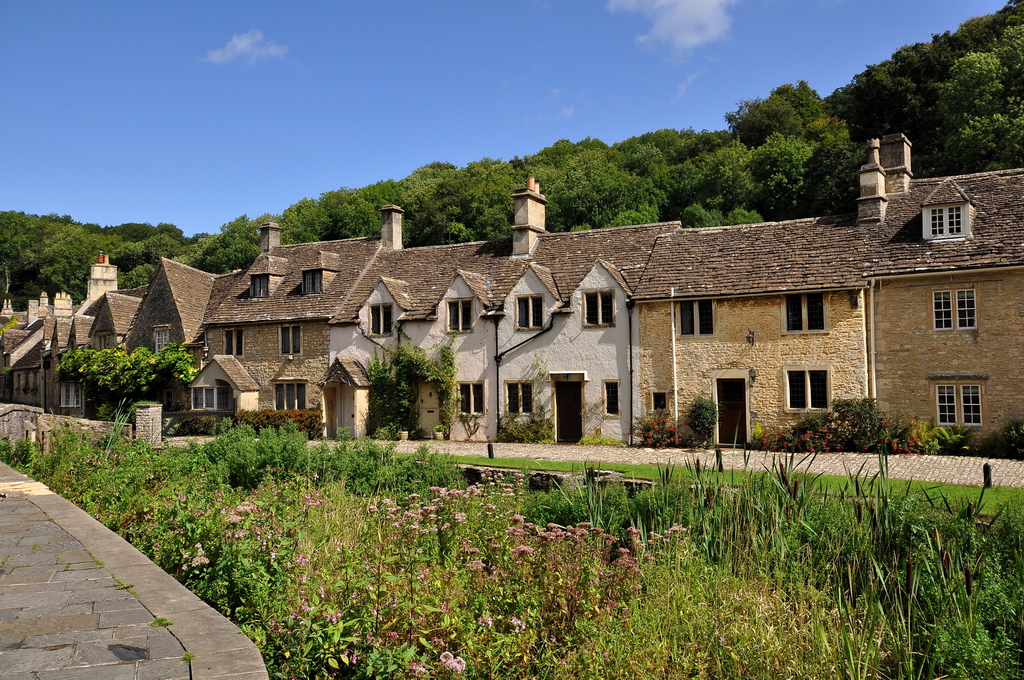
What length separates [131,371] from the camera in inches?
1426

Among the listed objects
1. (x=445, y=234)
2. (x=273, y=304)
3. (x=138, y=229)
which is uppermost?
(x=138, y=229)

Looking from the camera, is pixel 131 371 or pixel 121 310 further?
pixel 121 310

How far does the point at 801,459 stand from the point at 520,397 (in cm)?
1472

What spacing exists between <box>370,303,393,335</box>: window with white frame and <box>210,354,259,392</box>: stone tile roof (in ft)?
22.7

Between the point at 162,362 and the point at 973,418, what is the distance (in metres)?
33.0

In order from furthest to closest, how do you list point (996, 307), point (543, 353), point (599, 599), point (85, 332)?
1. point (85, 332)
2. point (543, 353)
3. point (996, 307)
4. point (599, 599)

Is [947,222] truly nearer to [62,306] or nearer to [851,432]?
[851,432]

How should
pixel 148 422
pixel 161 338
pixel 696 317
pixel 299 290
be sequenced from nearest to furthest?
pixel 148 422
pixel 696 317
pixel 299 290
pixel 161 338

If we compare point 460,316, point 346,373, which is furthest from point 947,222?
point 346,373

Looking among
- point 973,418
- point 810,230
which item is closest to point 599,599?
point 973,418

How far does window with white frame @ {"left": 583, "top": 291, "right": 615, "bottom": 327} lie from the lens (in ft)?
89.1

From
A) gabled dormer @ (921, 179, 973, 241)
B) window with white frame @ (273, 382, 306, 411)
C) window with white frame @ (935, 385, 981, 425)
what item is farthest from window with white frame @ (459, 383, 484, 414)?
gabled dormer @ (921, 179, 973, 241)

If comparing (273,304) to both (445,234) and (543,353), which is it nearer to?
(543,353)

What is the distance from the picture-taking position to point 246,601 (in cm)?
659
